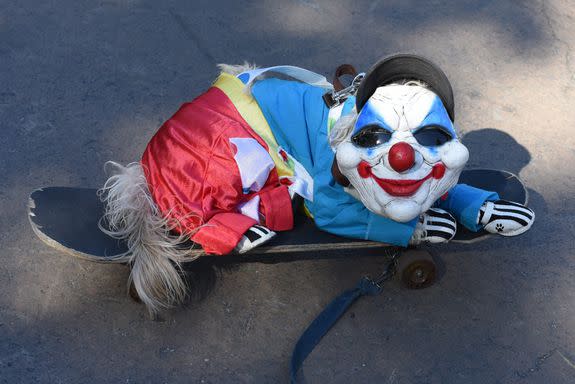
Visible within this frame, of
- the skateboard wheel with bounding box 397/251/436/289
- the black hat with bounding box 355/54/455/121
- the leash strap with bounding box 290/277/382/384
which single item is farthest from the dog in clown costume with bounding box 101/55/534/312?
the leash strap with bounding box 290/277/382/384

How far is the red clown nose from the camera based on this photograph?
6.15ft

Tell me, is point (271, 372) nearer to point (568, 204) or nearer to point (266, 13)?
point (568, 204)

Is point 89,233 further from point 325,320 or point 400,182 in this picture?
point 400,182

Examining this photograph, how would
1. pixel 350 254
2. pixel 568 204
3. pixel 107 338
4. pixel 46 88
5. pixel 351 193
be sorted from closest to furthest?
pixel 351 193 < pixel 107 338 < pixel 350 254 < pixel 568 204 < pixel 46 88

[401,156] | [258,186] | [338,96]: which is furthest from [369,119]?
[258,186]

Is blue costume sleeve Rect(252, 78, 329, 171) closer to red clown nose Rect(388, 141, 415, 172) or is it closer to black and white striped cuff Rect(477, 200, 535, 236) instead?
red clown nose Rect(388, 141, 415, 172)

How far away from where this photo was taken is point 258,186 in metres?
2.28

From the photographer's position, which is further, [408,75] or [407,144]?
[408,75]

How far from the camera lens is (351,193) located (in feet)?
7.02

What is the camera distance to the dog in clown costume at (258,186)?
2141 mm

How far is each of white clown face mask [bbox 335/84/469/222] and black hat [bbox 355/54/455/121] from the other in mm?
26

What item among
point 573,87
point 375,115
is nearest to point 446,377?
point 375,115

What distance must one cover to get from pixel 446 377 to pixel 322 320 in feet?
1.32

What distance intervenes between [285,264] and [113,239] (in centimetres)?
58
